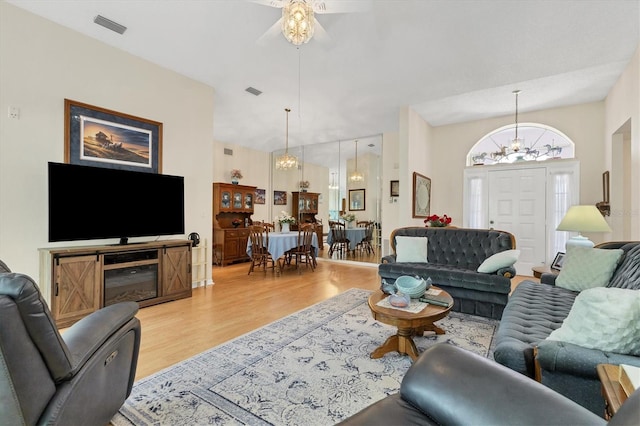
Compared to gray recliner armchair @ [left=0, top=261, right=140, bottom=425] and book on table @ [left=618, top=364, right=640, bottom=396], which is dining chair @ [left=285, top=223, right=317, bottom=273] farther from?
book on table @ [left=618, top=364, right=640, bottom=396]

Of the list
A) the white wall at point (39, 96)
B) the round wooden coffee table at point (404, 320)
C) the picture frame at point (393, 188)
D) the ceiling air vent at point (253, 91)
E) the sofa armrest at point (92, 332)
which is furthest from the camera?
the picture frame at point (393, 188)

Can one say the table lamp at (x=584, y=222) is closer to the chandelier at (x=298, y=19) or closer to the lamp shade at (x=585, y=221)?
the lamp shade at (x=585, y=221)

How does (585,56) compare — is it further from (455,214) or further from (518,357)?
(518,357)

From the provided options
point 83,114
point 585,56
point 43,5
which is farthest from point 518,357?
point 43,5

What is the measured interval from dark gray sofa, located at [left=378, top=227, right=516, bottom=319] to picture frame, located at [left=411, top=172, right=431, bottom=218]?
48.3 inches

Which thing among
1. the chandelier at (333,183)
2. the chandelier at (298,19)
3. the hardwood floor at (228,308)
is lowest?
the hardwood floor at (228,308)

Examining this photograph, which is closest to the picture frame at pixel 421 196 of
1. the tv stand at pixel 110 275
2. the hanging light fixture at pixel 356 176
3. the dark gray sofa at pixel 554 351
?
the hanging light fixture at pixel 356 176

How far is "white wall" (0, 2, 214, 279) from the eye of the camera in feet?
9.39

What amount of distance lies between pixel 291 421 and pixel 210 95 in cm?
459

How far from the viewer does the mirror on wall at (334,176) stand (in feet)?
23.4

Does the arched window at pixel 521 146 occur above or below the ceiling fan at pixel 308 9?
below

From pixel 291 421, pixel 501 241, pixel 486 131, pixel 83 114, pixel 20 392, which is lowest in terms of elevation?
pixel 291 421

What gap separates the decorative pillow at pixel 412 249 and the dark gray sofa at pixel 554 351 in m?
1.64

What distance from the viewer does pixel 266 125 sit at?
6457mm
